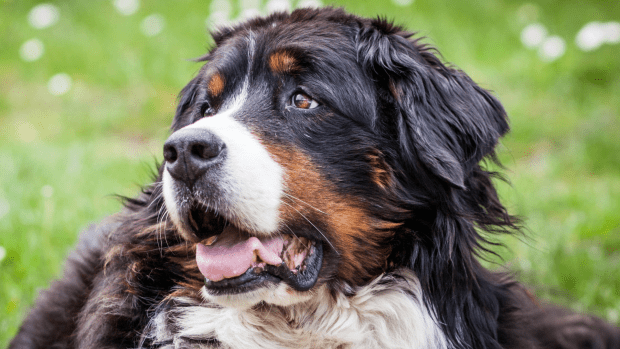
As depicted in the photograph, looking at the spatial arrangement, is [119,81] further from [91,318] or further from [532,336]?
[532,336]

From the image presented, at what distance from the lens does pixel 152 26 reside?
8.96m

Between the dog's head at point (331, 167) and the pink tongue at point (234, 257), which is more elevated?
the dog's head at point (331, 167)

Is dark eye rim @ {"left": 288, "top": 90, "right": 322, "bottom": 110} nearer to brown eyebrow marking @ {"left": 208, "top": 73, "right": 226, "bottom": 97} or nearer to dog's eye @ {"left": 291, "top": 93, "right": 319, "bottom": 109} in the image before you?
dog's eye @ {"left": 291, "top": 93, "right": 319, "bottom": 109}

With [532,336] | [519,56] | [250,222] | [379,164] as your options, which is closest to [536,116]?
[519,56]

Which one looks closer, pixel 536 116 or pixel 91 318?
pixel 91 318

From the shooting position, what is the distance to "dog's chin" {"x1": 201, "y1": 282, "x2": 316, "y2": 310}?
→ 7.74 ft

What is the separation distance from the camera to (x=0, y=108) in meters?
8.03

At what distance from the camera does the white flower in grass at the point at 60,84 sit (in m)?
7.68

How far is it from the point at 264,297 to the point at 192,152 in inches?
25.4

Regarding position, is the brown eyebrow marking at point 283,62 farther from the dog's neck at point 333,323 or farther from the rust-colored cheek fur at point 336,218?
the dog's neck at point 333,323

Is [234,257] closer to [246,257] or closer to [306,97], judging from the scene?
[246,257]

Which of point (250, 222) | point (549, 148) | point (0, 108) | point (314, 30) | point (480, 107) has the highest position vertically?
point (314, 30)

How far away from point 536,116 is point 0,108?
698 cm

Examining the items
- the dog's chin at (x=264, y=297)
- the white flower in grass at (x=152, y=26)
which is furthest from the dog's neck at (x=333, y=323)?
the white flower in grass at (x=152, y=26)
